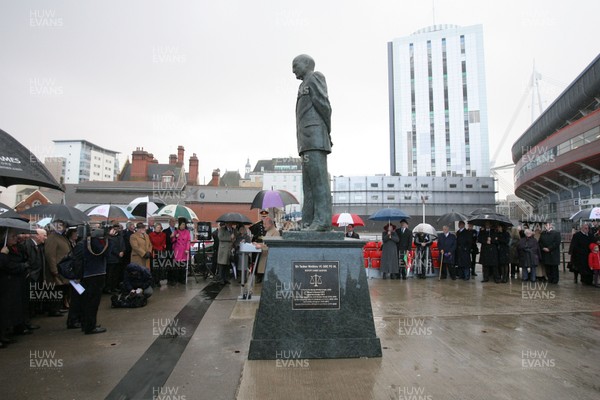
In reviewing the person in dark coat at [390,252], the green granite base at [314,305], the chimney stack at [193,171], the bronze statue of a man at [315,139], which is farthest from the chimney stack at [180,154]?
the green granite base at [314,305]

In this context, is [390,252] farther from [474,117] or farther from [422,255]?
[474,117]

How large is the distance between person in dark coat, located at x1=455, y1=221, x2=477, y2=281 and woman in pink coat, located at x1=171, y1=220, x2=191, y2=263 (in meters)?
9.11

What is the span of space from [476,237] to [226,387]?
11348mm

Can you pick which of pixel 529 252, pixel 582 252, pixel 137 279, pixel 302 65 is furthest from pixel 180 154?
pixel 302 65

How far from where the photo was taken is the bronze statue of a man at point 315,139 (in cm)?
548

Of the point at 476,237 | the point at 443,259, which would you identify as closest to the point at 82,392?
the point at 443,259

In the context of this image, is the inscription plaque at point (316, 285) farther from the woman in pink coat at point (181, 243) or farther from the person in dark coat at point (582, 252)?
the person in dark coat at point (582, 252)

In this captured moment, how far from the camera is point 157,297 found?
29.6 ft

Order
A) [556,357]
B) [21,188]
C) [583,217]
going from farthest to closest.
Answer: [21,188] < [583,217] < [556,357]

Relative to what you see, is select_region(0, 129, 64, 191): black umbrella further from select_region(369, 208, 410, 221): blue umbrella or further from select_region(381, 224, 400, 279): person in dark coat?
select_region(369, 208, 410, 221): blue umbrella

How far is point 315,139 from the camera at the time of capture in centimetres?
548

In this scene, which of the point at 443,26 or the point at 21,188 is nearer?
the point at 21,188

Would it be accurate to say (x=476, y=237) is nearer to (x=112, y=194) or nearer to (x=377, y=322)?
(x=377, y=322)

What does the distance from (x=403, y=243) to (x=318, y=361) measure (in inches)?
340
